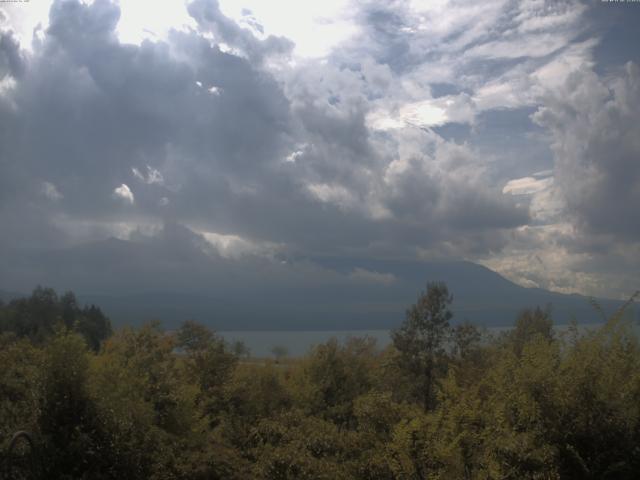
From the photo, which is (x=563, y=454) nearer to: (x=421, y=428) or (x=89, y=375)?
(x=421, y=428)

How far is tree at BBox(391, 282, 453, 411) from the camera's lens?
37.4 metres

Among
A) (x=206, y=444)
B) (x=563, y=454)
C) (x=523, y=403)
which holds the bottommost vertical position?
(x=206, y=444)

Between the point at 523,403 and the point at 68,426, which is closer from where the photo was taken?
the point at 523,403

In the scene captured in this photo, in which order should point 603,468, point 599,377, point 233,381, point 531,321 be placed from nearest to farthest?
1. point 603,468
2. point 599,377
3. point 233,381
4. point 531,321

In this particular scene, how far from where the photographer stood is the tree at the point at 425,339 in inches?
1474

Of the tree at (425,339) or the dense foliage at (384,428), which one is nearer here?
the dense foliage at (384,428)

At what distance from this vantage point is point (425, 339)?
37844 mm

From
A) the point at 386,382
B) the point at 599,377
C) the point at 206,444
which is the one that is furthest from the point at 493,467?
the point at 386,382

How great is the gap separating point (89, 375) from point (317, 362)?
2098 cm

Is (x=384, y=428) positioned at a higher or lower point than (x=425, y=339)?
lower

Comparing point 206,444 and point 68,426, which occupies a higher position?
point 68,426

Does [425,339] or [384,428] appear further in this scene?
[425,339]

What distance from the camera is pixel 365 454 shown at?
1614 cm

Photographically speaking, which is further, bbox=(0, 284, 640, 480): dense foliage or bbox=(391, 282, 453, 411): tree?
bbox=(391, 282, 453, 411): tree
